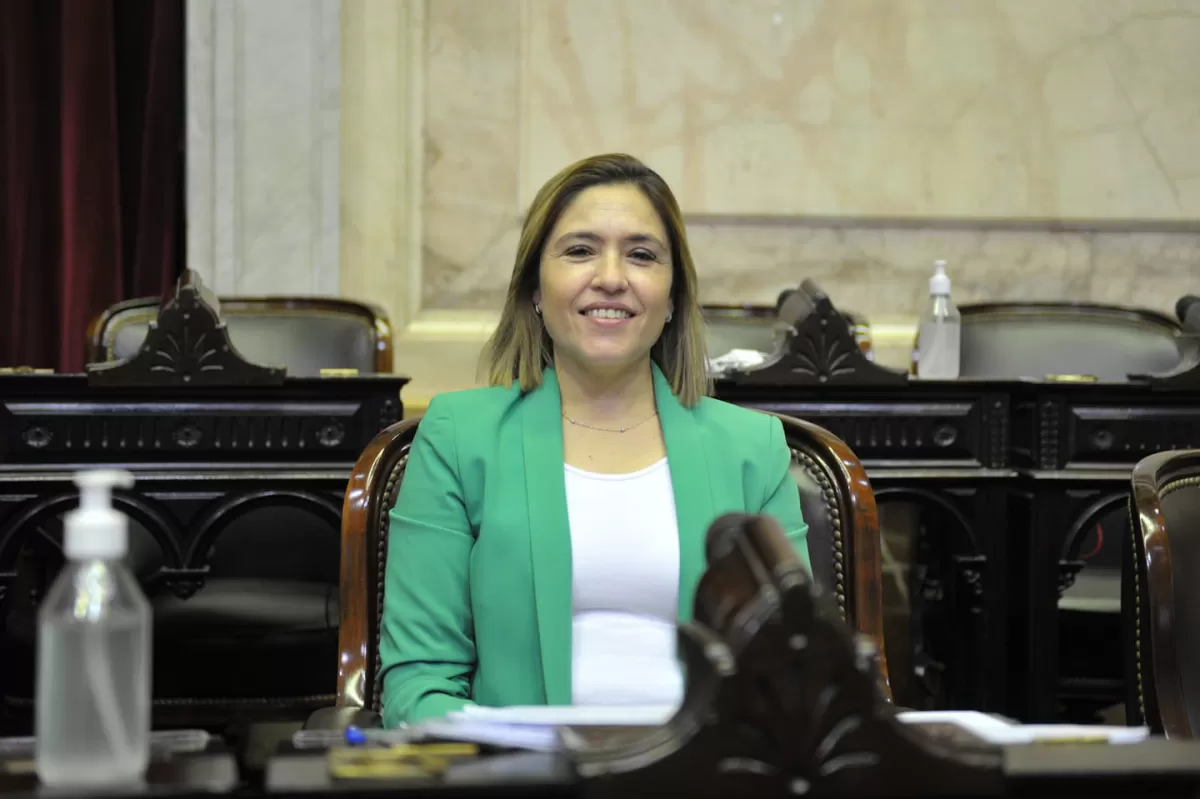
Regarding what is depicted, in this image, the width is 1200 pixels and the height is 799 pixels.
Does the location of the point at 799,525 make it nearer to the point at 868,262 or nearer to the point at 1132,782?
the point at 1132,782

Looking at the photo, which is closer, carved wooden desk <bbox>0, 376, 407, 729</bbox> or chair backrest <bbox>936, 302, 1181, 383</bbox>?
carved wooden desk <bbox>0, 376, 407, 729</bbox>

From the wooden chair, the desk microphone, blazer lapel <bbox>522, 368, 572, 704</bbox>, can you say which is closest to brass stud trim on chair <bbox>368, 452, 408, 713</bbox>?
the wooden chair

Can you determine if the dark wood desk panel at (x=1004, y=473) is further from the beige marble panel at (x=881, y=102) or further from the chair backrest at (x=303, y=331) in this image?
the beige marble panel at (x=881, y=102)

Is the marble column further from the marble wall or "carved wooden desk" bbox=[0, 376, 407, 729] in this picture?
"carved wooden desk" bbox=[0, 376, 407, 729]

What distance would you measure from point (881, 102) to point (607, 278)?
2.85m

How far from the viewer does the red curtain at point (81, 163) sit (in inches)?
153

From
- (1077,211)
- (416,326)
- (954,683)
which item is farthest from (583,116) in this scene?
(954,683)

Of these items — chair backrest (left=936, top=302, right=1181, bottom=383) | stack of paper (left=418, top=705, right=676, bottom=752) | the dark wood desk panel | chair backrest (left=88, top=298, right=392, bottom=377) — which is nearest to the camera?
stack of paper (left=418, top=705, right=676, bottom=752)

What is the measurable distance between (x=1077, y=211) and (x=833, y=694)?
12.6 ft

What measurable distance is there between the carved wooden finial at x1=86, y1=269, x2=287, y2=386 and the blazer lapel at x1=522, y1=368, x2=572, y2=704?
1176 millimetres

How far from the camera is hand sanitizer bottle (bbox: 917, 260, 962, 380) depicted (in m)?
3.31

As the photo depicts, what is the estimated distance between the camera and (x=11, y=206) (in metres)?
3.91

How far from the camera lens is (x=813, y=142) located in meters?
4.25

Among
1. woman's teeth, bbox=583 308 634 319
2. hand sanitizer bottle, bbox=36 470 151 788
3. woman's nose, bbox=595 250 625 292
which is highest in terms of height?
woman's nose, bbox=595 250 625 292
